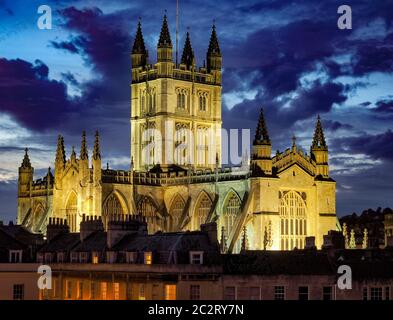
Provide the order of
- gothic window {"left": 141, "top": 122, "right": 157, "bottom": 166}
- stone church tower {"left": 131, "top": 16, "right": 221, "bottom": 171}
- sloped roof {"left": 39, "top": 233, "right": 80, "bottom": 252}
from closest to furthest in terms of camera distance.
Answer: sloped roof {"left": 39, "top": 233, "right": 80, "bottom": 252} → stone church tower {"left": 131, "top": 16, "right": 221, "bottom": 171} → gothic window {"left": 141, "top": 122, "right": 157, "bottom": 166}

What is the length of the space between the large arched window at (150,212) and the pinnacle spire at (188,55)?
22.2 metres

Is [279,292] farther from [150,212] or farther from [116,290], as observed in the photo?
[150,212]

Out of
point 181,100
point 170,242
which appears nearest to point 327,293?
point 170,242

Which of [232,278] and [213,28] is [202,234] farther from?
[213,28]

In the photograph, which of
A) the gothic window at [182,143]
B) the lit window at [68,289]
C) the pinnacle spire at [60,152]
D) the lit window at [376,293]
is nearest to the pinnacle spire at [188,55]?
the gothic window at [182,143]

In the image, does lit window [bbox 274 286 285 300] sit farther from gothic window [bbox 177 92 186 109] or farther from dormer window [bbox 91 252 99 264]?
gothic window [bbox 177 92 186 109]

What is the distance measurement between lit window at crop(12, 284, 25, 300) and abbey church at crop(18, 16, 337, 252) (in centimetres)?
2947

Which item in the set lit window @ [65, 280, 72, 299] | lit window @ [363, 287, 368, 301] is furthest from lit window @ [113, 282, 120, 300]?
lit window @ [363, 287, 368, 301]

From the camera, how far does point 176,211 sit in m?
131

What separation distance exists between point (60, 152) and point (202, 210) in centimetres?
1771

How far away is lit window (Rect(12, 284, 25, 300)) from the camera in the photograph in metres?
78.5

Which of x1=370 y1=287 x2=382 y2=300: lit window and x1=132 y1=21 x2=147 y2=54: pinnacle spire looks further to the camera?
x1=132 y1=21 x2=147 y2=54: pinnacle spire

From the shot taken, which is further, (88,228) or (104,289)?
(88,228)

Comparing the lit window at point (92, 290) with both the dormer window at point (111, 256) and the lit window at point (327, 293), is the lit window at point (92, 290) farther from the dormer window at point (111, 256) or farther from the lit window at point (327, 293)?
the lit window at point (327, 293)
